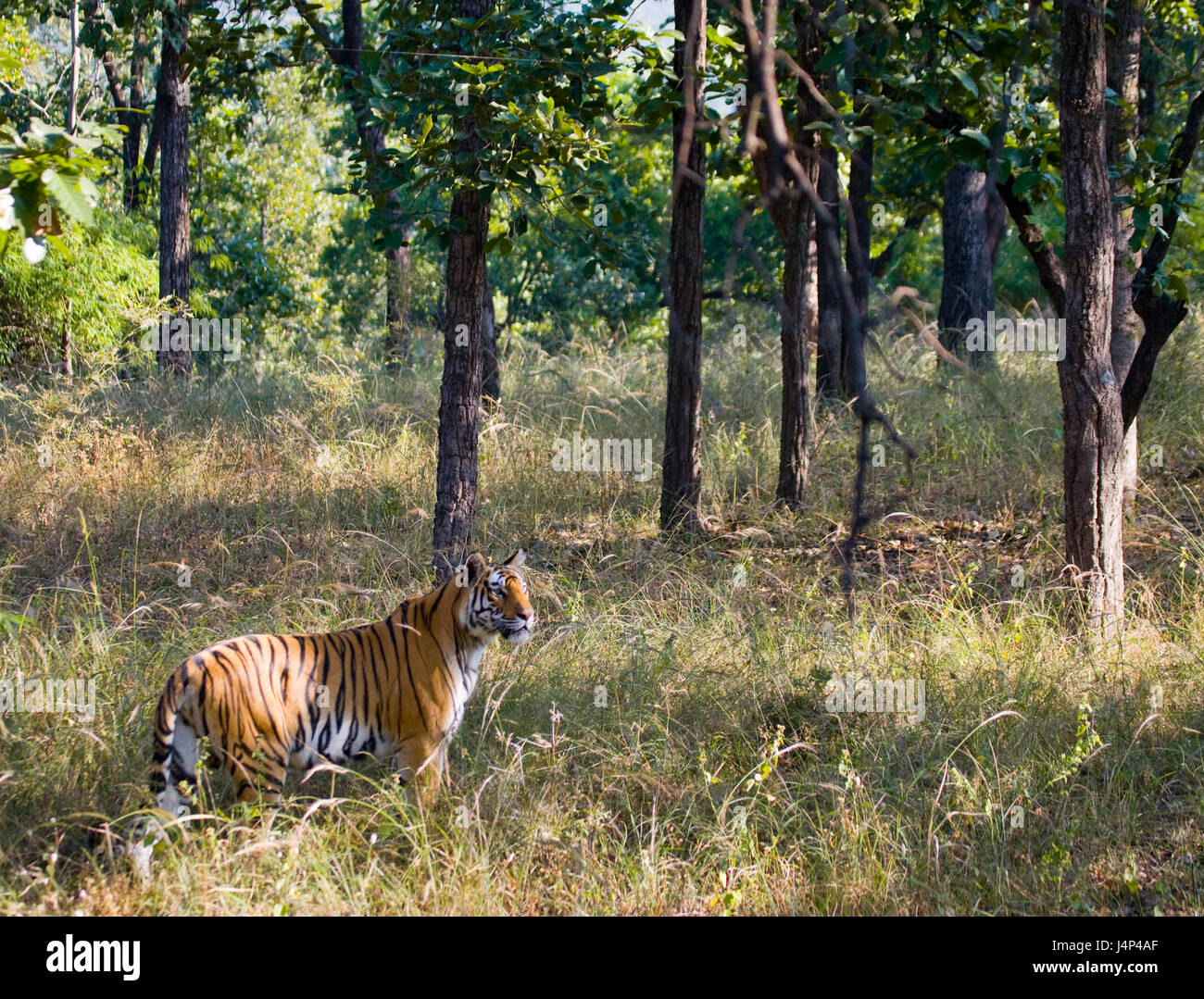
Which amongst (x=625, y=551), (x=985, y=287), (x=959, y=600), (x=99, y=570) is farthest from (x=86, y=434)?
(x=985, y=287)

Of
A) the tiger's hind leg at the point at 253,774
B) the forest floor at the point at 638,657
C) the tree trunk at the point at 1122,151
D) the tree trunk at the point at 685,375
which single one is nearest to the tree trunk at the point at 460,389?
the forest floor at the point at 638,657

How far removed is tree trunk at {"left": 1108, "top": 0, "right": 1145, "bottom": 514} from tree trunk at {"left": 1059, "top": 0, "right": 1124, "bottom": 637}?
38.4 inches

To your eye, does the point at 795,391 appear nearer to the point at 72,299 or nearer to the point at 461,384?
the point at 461,384

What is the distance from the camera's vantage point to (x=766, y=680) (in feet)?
17.5

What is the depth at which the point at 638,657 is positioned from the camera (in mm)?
5711

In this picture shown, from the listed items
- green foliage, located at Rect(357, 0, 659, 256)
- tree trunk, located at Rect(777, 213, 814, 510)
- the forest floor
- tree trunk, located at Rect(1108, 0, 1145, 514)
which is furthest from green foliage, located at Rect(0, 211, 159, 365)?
tree trunk, located at Rect(1108, 0, 1145, 514)

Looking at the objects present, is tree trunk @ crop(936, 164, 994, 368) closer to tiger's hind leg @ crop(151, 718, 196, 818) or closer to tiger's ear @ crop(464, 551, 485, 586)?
tiger's ear @ crop(464, 551, 485, 586)

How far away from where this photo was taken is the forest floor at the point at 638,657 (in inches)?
158

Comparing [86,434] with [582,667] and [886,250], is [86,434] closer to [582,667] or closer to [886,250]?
[582,667]

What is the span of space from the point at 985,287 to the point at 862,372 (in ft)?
39.1

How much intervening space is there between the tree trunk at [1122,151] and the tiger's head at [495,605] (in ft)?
14.8

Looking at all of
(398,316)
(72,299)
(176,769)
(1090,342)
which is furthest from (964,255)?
(176,769)

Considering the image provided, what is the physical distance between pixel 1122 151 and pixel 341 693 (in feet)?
19.7

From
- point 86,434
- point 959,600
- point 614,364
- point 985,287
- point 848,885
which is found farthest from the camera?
point 985,287
